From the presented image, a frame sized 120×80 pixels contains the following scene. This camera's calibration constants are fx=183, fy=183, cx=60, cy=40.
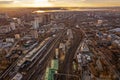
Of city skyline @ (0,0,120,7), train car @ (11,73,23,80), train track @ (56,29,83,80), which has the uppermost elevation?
city skyline @ (0,0,120,7)

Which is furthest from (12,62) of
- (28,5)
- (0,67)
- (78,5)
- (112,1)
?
(112,1)

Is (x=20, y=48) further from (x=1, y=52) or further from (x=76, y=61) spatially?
(x=76, y=61)

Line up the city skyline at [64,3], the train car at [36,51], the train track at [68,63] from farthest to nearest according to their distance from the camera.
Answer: the city skyline at [64,3] < the train car at [36,51] < the train track at [68,63]

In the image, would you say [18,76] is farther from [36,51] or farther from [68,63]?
[36,51]

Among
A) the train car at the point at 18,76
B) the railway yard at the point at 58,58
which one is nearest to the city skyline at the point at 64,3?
the railway yard at the point at 58,58

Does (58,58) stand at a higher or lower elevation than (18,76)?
higher

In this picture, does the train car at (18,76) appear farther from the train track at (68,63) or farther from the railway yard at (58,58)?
the train track at (68,63)

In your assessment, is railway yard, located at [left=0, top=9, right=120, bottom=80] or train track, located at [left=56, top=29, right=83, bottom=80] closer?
train track, located at [left=56, top=29, right=83, bottom=80]

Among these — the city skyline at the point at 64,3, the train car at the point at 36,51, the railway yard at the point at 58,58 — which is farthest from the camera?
the city skyline at the point at 64,3

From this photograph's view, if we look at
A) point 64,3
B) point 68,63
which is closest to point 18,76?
point 68,63

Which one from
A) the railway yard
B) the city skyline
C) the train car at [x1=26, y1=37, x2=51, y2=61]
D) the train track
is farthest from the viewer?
the city skyline

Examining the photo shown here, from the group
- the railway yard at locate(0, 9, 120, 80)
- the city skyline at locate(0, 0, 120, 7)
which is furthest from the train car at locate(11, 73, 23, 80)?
the city skyline at locate(0, 0, 120, 7)

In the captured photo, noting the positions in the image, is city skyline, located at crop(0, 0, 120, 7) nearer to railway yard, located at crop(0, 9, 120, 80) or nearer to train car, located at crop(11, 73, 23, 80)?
railway yard, located at crop(0, 9, 120, 80)
